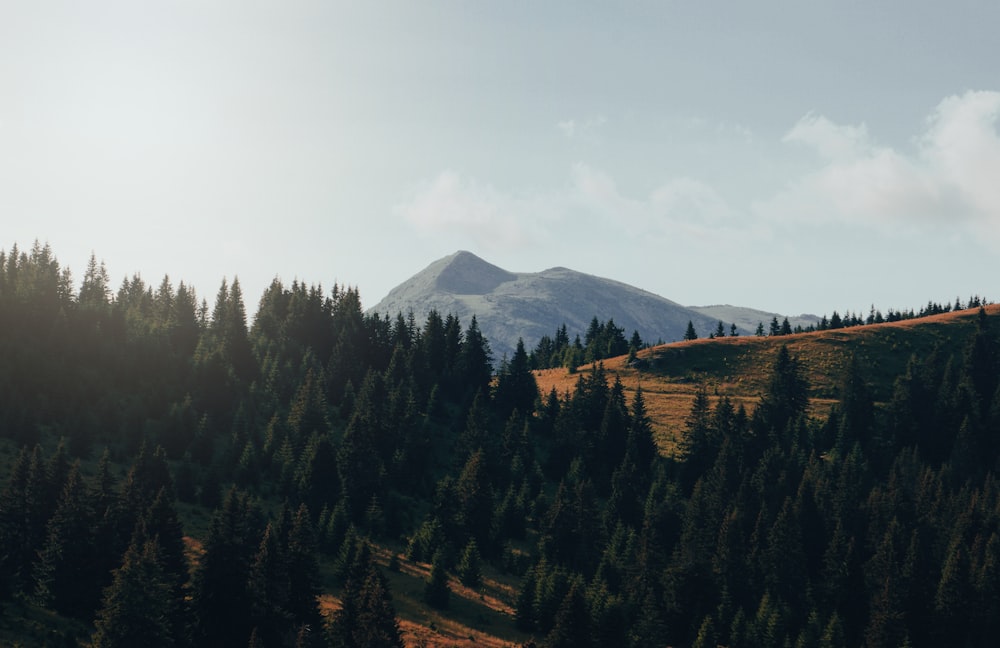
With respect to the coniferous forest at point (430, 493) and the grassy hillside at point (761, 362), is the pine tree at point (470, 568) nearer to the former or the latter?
the coniferous forest at point (430, 493)

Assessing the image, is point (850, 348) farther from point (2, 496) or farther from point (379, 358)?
point (2, 496)

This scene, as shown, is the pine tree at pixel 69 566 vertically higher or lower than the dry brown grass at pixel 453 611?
higher

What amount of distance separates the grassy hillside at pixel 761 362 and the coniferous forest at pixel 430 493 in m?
9.57

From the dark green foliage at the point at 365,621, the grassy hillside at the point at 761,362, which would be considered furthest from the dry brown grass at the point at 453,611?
the grassy hillside at the point at 761,362

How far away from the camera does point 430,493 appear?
347 feet

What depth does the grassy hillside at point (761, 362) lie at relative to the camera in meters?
152

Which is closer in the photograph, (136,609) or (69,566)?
(136,609)

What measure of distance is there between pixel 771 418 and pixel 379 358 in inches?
2799

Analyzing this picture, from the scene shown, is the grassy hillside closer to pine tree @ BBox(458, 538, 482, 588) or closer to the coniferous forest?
the coniferous forest

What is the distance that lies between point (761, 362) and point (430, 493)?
306 ft

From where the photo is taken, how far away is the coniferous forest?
61.4 metres

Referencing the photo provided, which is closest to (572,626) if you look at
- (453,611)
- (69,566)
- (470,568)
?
(453,611)

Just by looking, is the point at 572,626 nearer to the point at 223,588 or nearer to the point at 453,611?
the point at 453,611

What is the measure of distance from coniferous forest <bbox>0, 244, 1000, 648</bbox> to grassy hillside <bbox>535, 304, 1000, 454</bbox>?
31.4 feet
